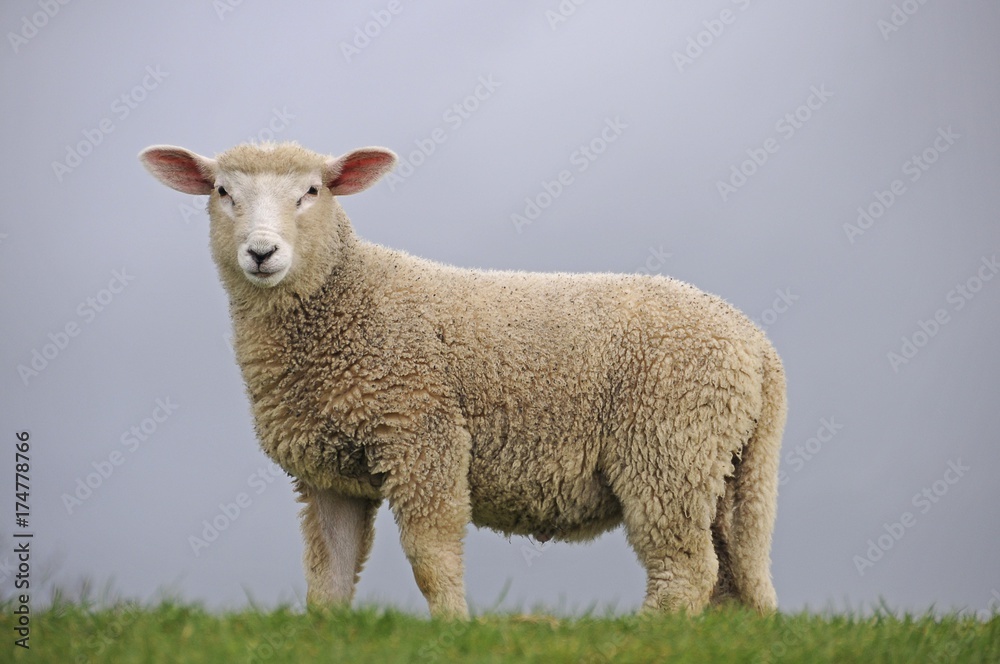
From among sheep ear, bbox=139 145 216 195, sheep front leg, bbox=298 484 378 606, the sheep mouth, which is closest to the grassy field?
sheep front leg, bbox=298 484 378 606

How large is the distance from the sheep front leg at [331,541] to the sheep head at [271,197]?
1658 mm

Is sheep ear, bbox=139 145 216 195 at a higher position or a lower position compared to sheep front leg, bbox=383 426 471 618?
higher

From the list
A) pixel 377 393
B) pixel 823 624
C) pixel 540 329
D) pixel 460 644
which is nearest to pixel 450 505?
pixel 377 393

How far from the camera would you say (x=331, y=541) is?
7.57m

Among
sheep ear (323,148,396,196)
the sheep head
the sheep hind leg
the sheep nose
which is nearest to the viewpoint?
the sheep nose

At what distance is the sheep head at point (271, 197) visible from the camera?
6.95 m

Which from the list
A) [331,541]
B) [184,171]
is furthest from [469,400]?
[184,171]

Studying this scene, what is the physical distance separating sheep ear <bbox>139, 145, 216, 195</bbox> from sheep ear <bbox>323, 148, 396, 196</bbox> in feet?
3.01

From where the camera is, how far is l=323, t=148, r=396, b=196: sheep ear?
7.65 meters

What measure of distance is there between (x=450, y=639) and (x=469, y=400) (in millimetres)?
2338

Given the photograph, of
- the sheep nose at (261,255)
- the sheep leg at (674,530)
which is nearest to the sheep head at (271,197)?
the sheep nose at (261,255)

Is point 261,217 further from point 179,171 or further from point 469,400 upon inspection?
point 469,400

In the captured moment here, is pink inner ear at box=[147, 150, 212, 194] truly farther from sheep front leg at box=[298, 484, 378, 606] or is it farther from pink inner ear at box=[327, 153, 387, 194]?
sheep front leg at box=[298, 484, 378, 606]

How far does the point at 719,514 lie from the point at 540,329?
1.96m
